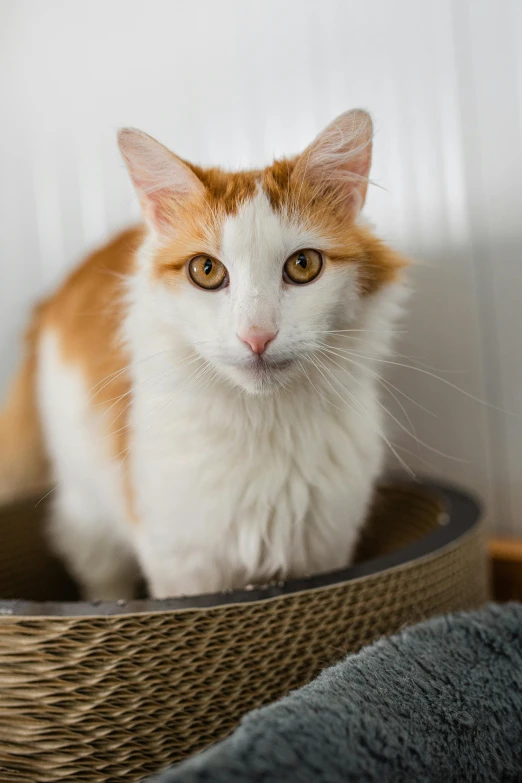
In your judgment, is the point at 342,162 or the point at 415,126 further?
the point at 415,126

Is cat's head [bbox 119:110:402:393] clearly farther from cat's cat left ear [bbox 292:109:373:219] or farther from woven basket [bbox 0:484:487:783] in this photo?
woven basket [bbox 0:484:487:783]

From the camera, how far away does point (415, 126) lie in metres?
1.70

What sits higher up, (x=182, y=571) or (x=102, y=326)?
(x=102, y=326)

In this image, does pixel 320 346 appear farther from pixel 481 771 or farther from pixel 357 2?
pixel 357 2

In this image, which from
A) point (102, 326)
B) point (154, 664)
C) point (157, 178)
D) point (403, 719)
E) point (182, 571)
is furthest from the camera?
point (102, 326)

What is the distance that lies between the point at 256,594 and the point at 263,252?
488 millimetres

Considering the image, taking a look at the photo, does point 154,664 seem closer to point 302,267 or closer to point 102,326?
point 302,267

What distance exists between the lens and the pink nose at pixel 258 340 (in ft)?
3.00

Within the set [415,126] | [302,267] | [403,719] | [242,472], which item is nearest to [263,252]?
[302,267]

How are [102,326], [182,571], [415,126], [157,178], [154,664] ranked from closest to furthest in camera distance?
[154,664] < [157,178] < [182,571] < [102,326] < [415,126]

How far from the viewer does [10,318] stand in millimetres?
2510

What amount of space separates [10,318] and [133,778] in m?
1.84

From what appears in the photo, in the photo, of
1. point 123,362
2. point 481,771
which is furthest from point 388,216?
point 481,771

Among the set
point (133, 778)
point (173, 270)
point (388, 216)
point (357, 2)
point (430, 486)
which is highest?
point (357, 2)
